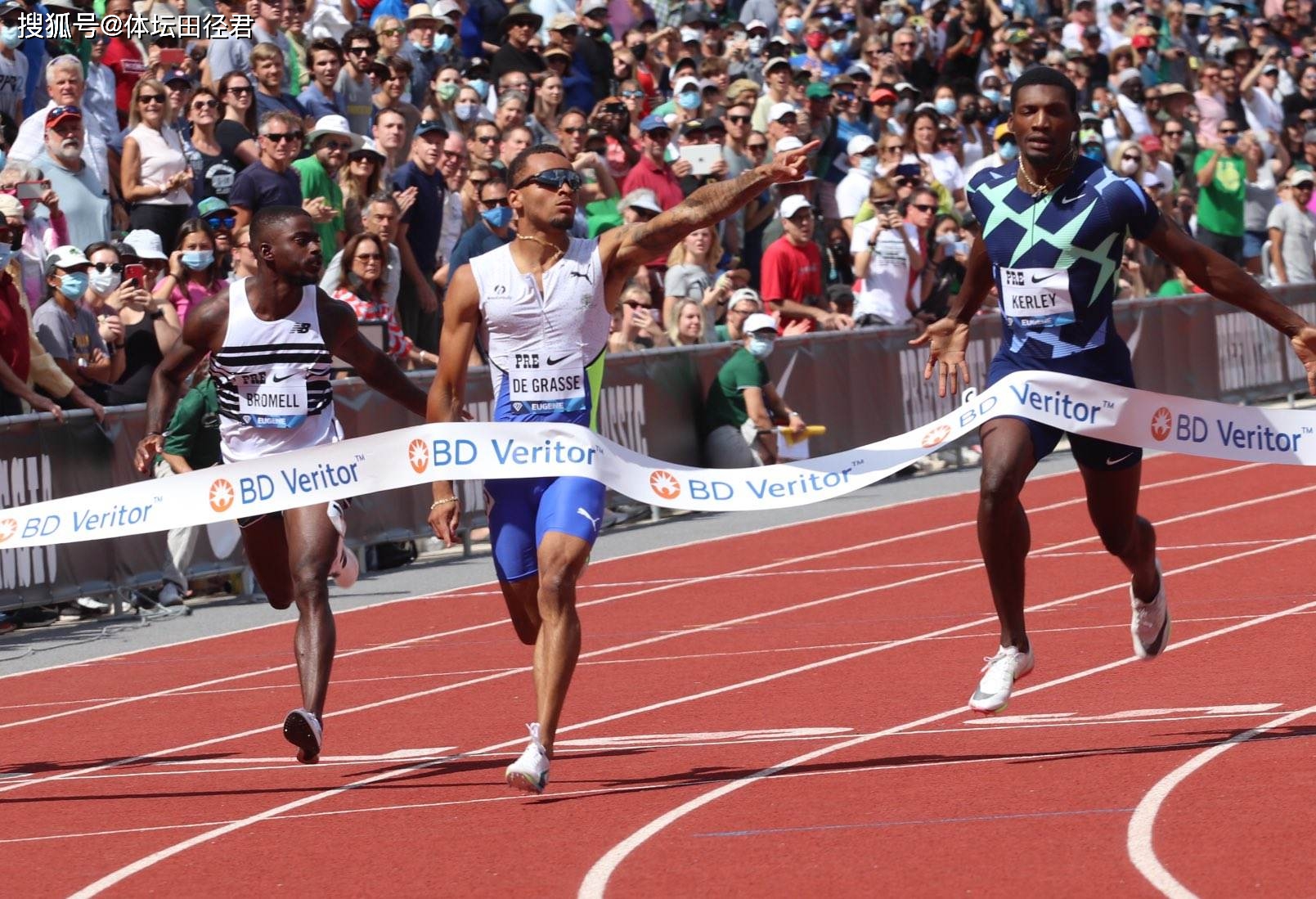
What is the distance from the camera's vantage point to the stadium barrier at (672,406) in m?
14.0

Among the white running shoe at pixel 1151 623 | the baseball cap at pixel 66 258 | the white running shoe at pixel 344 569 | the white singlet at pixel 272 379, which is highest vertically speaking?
the baseball cap at pixel 66 258

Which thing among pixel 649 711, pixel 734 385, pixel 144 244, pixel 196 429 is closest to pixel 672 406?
pixel 734 385

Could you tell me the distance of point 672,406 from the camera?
1869 centimetres

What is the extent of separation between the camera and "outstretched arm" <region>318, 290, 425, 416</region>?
371 inches

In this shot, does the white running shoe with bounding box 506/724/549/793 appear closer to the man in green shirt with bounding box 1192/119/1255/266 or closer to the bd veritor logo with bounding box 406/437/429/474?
the bd veritor logo with bounding box 406/437/429/474

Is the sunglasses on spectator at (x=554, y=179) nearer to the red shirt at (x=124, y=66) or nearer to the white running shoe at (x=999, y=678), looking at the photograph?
the white running shoe at (x=999, y=678)

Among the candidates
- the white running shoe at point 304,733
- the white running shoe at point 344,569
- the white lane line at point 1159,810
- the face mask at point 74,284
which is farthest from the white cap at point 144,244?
the white lane line at point 1159,810

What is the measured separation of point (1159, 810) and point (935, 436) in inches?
93.8

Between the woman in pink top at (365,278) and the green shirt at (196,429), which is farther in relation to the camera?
the woman in pink top at (365,278)

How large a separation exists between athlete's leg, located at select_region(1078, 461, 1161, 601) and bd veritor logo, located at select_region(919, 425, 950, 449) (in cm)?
54

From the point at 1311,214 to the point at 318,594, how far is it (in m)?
20.7

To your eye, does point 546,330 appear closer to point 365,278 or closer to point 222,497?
point 222,497

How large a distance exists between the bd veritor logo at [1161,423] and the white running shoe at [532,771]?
2.65 metres

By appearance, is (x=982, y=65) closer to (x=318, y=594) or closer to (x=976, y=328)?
(x=976, y=328)
